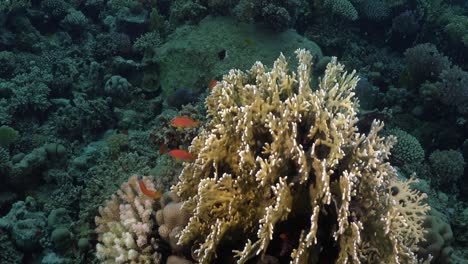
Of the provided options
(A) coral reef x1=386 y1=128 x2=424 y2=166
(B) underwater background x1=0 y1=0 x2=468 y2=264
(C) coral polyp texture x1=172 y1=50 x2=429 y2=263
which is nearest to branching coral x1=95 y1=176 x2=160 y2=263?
(B) underwater background x1=0 y1=0 x2=468 y2=264

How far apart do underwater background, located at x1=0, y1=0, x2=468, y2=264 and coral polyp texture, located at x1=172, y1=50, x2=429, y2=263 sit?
2 cm

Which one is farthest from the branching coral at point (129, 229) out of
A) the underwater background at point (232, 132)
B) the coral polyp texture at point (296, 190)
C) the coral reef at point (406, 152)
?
the coral reef at point (406, 152)

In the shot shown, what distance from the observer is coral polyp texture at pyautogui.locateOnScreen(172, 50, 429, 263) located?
2998 millimetres

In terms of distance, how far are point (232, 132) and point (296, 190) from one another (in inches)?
31.8

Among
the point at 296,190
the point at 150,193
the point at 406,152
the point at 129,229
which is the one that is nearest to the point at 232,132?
the point at 296,190

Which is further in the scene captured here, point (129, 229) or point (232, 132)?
point (129, 229)

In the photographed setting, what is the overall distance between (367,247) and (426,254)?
1.91 metres

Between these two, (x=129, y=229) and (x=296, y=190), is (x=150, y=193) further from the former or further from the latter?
(x=296, y=190)

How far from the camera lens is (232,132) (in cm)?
358

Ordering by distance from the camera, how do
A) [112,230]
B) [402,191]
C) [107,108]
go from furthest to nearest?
1. [107,108]
2. [112,230]
3. [402,191]

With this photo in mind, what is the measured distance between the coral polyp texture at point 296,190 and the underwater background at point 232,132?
0.02 metres

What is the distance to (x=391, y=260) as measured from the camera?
2994mm

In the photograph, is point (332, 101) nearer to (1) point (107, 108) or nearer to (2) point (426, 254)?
(2) point (426, 254)

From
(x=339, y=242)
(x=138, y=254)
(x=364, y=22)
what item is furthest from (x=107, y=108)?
(x=364, y=22)
